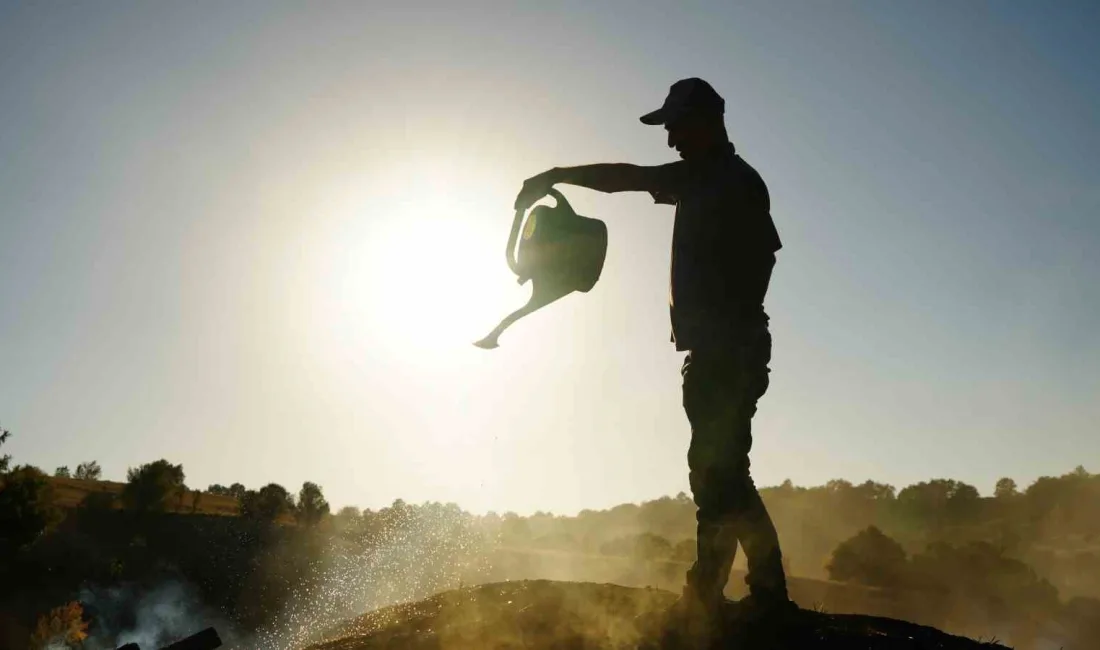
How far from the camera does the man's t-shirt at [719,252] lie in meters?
4.27

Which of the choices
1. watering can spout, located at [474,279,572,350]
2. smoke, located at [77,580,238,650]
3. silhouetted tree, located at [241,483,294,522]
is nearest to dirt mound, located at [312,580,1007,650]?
watering can spout, located at [474,279,572,350]

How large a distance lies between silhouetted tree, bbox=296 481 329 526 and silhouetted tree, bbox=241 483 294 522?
5.29 feet

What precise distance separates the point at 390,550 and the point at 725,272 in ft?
310

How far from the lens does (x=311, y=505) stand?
10688 centimetres

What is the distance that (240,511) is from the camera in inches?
4043

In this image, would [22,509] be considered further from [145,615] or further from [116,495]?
[116,495]

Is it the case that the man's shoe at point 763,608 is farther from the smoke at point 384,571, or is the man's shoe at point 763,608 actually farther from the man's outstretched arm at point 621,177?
the smoke at point 384,571

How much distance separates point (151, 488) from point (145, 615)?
89.5 ft

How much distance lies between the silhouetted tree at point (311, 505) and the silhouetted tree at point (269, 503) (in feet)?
5.29

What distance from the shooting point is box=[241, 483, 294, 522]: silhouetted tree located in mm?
101006

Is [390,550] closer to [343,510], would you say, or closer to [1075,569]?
[343,510]

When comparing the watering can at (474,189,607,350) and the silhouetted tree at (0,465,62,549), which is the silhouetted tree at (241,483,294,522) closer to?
the silhouetted tree at (0,465,62,549)

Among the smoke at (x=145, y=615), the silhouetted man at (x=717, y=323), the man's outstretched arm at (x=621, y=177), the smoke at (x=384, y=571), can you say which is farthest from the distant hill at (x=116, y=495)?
the silhouetted man at (x=717, y=323)

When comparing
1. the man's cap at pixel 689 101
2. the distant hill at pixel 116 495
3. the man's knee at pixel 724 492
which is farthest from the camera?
the distant hill at pixel 116 495
